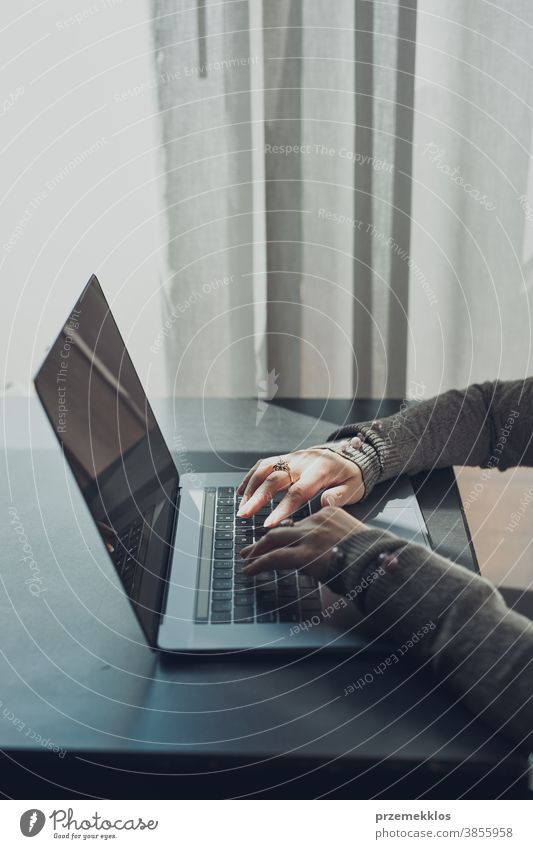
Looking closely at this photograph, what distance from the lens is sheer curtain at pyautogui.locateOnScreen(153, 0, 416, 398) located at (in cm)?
154

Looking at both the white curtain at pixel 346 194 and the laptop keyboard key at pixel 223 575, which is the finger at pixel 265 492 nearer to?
the laptop keyboard key at pixel 223 575

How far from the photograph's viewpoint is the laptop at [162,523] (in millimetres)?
596

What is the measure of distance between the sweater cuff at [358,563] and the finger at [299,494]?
0.39 feet

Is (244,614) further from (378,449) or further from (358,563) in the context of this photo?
(378,449)

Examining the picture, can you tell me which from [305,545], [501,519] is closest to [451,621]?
[305,545]

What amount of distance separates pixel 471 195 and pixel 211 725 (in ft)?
4.36

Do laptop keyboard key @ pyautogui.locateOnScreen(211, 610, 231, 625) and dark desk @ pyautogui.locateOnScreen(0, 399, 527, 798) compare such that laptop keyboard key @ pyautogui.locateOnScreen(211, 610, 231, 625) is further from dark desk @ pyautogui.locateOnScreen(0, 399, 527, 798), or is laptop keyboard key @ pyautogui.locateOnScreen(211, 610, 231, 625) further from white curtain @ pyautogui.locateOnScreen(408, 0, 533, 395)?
white curtain @ pyautogui.locateOnScreen(408, 0, 533, 395)

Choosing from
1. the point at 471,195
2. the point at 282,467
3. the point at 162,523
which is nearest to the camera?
the point at 162,523

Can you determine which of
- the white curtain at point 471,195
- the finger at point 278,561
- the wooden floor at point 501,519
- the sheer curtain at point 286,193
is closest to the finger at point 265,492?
the finger at point 278,561

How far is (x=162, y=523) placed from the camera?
75 cm

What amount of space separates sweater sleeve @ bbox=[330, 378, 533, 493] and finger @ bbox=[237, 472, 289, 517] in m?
0.10

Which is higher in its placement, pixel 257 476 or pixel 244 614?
pixel 257 476

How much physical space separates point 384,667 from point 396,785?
8 centimetres

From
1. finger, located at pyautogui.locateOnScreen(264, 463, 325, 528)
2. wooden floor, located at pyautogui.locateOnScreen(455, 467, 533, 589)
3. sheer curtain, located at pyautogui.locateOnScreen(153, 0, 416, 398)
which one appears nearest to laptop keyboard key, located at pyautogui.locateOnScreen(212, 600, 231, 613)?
finger, located at pyautogui.locateOnScreen(264, 463, 325, 528)
